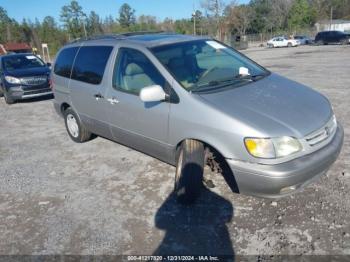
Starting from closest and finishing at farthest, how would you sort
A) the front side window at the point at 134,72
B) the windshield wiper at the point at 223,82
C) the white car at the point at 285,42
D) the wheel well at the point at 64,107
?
the windshield wiper at the point at 223,82, the front side window at the point at 134,72, the wheel well at the point at 64,107, the white car at the point at 285,42

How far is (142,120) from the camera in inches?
153

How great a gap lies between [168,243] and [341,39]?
132ft

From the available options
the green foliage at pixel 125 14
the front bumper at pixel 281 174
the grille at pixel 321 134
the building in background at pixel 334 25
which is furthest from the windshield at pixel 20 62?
the green foliage at pixel 125 14

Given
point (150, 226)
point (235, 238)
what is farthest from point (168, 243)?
point (235, 238)

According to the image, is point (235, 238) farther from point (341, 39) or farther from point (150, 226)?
point (341, 39)

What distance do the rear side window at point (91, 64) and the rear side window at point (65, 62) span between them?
19 centimetres

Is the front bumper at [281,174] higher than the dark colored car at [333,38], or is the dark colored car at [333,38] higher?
the dark colored car at [333,38]

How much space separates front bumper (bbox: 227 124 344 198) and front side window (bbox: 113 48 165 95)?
1377mm

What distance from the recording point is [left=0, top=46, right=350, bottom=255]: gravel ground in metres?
2.86

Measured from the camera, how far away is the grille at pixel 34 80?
32.1 ft

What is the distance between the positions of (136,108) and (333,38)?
39.7 m

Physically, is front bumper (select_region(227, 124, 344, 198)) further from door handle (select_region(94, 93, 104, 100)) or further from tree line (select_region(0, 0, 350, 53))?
tree line (select_region(0, 0, 350, 53))

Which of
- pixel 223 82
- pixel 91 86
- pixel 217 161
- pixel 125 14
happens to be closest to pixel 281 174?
pixel 217 161

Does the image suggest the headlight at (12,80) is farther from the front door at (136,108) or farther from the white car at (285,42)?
the white car at (285,42)
